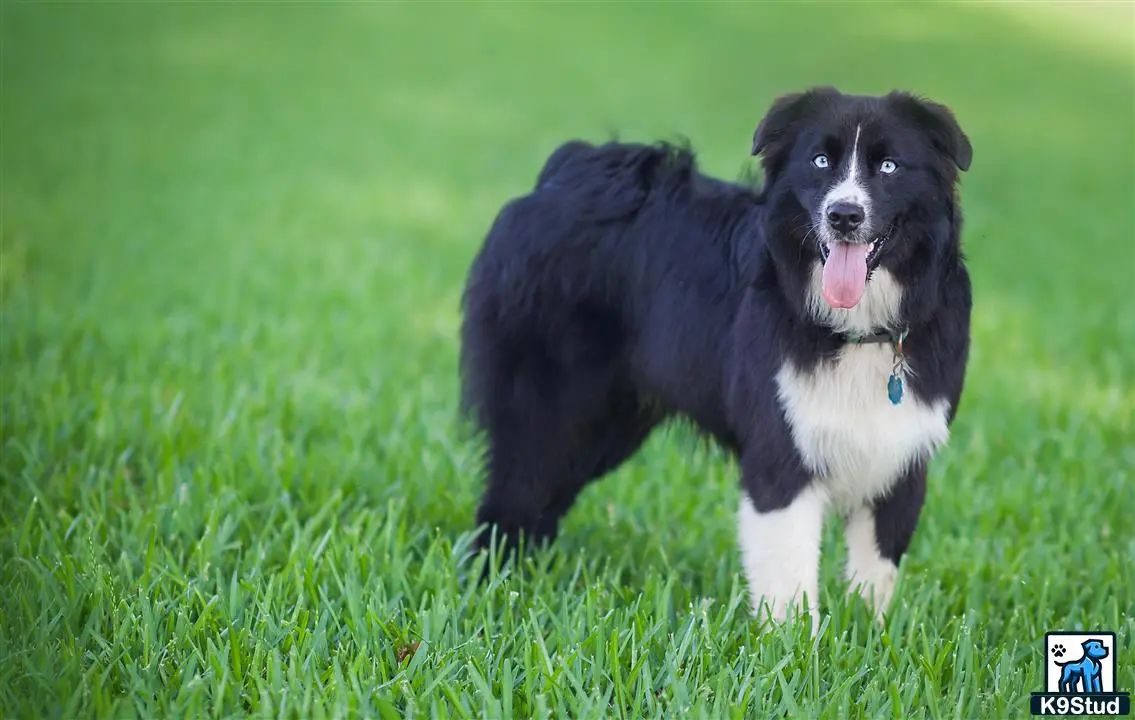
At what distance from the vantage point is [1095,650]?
11.5 ft

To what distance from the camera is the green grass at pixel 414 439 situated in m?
3.35

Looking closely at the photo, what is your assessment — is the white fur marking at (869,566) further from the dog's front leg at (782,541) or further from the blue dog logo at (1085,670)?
the blue dog logo at (1085,670)

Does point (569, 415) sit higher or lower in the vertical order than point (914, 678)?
higher

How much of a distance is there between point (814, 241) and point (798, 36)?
38.0 ft

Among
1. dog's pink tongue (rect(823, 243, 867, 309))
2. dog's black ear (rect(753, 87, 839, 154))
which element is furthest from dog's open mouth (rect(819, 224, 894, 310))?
dog's black ear (rect(753, 87, 839, 154))

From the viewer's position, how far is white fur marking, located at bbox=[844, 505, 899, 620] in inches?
151

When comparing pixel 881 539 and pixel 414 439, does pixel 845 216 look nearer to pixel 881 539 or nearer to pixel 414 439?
pixel 881 539

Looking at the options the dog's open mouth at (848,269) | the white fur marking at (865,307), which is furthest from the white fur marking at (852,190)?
the white fur marking at (865,307)

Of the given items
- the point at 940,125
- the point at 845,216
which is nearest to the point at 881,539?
the point at 845,216

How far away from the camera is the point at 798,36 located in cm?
1434

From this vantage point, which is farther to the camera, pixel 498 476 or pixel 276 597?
pixel 498 476

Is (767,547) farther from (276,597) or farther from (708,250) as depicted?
(276,597)

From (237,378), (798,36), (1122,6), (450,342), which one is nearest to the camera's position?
(237,378)

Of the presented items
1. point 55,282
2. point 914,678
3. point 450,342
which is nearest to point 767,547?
point 914,678
